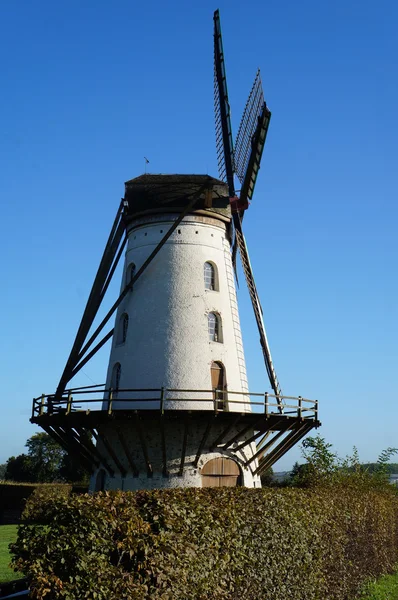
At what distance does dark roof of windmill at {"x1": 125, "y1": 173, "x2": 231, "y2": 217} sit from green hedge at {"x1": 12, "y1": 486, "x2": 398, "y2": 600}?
38.4 feet

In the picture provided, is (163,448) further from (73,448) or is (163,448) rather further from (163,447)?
(73,448)

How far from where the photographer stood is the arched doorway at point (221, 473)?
20.5 m

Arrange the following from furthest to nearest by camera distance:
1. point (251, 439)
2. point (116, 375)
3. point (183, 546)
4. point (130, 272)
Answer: point (130, 272) < point (116, 375) < point (251, 439) < point (183, 546)

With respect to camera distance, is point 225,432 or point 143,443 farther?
point 225,432

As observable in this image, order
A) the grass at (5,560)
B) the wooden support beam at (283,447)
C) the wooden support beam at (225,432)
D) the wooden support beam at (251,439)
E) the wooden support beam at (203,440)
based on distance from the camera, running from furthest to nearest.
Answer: the wooden support beam at (283,447), the wooden support beam at (251,439), the wooden support beam at (225,432), the wooden support beam at (203,440), the grass at (5,560)

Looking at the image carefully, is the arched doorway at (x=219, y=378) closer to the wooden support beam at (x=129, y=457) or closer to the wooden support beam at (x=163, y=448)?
the wooden support beam at (x=163, y=448)

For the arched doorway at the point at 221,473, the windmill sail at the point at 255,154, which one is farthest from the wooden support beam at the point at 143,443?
the windmill sail at the point at 255,154

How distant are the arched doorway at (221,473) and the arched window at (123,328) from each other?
5.23m

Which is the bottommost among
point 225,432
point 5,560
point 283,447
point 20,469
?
point 5,560

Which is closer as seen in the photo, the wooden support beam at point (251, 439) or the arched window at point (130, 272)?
the wooden support beam at point (251, 439)

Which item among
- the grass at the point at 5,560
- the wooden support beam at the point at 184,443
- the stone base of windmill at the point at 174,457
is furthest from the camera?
the stone base of windmill at the point at 174,457

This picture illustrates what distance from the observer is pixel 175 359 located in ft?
70.4

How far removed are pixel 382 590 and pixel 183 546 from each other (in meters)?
10.1

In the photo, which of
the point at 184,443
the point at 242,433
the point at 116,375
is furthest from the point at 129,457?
the point at 116,375
